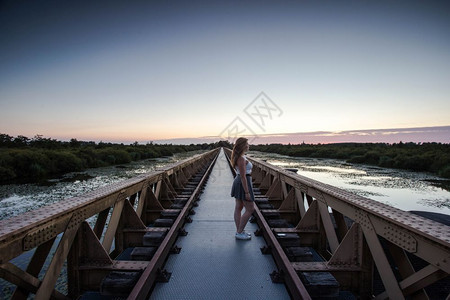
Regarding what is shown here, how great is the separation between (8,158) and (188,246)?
700 inches

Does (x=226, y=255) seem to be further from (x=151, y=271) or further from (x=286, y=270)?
(x=151, y=271)

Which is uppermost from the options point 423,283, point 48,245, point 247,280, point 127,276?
point 48,245

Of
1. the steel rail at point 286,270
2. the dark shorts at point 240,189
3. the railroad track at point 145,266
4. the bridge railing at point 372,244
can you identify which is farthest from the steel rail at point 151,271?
the bridge railing at point 372,244

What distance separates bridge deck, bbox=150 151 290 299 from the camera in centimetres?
254

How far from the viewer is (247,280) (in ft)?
9.11

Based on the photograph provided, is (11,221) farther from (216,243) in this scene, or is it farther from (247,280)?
(216,243)

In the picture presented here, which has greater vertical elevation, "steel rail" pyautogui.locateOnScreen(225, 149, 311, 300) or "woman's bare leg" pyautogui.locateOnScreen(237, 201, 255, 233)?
Answer: "woman's bare leg" pyautogui.locateOnScreen(237, 201, 255, 233)

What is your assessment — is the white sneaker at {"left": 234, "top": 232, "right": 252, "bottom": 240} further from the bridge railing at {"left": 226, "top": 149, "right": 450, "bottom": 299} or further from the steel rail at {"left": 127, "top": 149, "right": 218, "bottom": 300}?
the steel rail at {"left": 127, "top": 149, "right": 218, "bottom": 300}

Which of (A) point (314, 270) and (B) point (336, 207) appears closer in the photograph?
(A) point (314, 270)

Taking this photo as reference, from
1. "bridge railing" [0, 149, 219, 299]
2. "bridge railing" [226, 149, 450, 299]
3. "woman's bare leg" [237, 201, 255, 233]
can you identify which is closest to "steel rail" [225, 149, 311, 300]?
"bridge railing" [226, 149, 450, 299]

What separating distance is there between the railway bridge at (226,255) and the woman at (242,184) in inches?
13.4

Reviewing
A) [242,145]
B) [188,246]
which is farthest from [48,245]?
[242,145]

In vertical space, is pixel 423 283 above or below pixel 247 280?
above

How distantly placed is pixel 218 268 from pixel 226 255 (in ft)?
1.20
